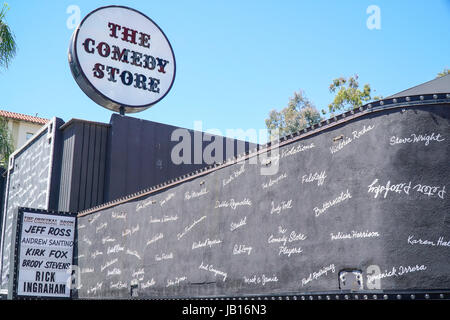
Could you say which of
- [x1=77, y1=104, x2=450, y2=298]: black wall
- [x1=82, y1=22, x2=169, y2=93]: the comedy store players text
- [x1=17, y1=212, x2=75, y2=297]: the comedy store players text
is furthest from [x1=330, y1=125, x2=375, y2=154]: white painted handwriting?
[x1=82, y1=22, x2=169, y2=93]: the comedy store players text

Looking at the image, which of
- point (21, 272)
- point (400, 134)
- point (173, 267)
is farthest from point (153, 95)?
point (400, 134)

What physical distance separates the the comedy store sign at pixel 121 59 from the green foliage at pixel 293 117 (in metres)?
32.8

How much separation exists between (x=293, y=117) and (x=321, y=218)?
44.0 metres

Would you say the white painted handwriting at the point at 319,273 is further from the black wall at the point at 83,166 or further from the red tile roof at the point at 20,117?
the red tile roof at the point at 20,117

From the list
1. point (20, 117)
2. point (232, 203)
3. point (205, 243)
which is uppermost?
point (20, 117)

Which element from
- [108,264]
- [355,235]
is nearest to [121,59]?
[108,264]

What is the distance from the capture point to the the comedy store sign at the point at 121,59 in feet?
48.8

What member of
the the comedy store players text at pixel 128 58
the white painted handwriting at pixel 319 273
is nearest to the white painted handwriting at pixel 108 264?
the the comedy store players text at pixel 128 58

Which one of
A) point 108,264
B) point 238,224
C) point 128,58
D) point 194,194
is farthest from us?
point 128,58

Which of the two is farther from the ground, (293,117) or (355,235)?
(293,117)

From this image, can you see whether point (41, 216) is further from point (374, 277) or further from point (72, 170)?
point (374, 277)

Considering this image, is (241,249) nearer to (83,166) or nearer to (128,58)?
(83,166)

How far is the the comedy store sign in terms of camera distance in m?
14.9

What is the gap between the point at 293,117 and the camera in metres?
50.7
